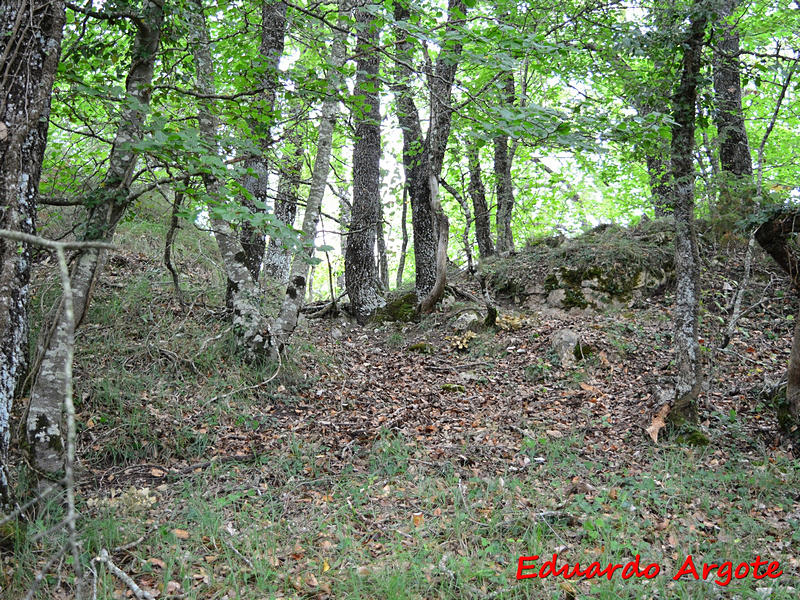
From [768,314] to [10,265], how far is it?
10.1m

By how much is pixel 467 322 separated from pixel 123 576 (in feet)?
22.2

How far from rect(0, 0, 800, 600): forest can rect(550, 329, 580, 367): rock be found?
54mm

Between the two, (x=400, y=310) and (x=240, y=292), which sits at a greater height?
(x=240, y=292)

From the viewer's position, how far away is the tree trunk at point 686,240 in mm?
5910

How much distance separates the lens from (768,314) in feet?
28.1

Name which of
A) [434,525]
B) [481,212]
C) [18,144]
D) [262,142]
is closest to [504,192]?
[481,212]

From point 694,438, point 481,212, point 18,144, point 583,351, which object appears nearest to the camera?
point 18,144

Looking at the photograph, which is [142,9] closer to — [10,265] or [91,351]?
[10,265]

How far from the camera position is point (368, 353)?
8.77 meters

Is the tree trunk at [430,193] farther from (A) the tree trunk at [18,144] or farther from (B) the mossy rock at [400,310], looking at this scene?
(A) the tree trunk at [18,144]

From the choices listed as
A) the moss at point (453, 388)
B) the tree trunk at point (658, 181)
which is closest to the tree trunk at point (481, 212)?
the tree trunk at point (658, 181)

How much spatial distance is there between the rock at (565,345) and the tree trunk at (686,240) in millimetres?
1762

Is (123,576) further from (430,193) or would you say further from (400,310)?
(430,193)

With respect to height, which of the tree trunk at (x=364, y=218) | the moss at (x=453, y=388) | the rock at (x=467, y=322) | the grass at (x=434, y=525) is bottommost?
the grass at (x=434, y=525)
